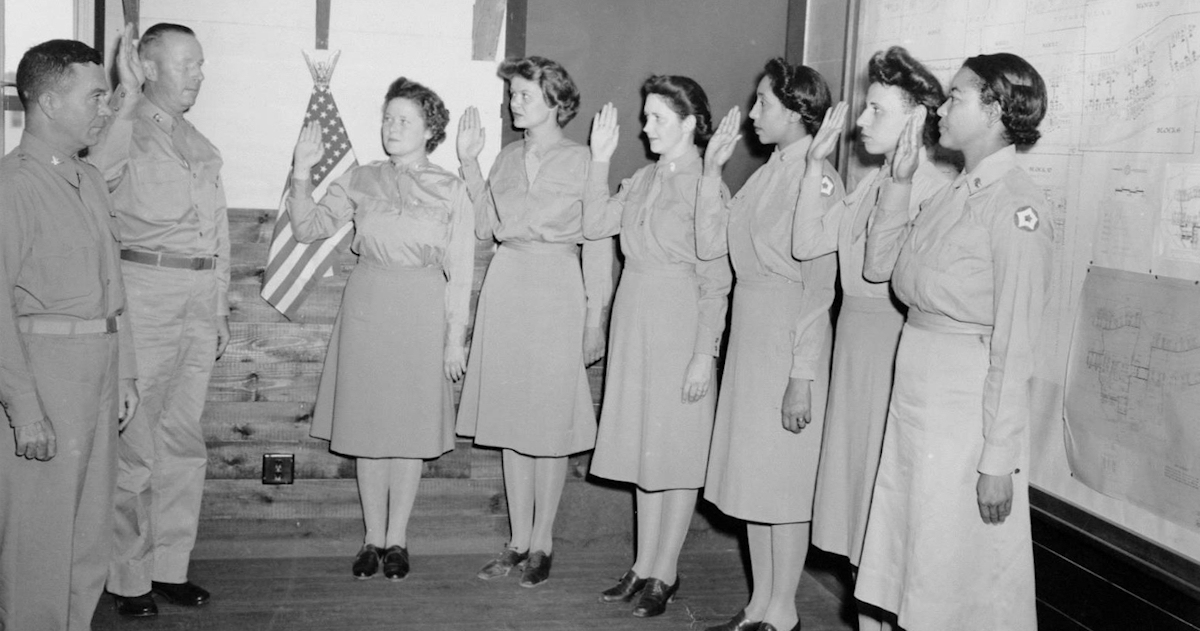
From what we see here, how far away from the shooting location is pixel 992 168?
2.70 meters

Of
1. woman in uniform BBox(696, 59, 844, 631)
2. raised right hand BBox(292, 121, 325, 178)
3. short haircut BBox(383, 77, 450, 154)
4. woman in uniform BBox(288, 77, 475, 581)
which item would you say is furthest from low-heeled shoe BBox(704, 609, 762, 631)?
raised right hand BBox(292, 121, 325, 178)

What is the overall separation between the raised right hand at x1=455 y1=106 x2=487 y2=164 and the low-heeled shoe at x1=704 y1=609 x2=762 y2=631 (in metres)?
2.07

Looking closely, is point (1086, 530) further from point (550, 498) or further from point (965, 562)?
point (550, 498)

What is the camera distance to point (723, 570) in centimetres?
464

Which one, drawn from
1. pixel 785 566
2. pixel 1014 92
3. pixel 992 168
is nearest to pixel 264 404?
pixel 785 566

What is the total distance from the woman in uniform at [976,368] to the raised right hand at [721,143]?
98 cm

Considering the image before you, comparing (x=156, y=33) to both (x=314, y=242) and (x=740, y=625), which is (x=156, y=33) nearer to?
(x=314, y=242)

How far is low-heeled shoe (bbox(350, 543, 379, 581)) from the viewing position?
4.29 m

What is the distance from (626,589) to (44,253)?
233cm

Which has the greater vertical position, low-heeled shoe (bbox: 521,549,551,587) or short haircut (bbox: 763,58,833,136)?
short haircut (bbox: 763,58,833,136)

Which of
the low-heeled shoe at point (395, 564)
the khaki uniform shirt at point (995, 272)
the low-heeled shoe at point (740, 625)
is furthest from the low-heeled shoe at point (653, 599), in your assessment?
the khaki uniform shirt at point (995, 272)

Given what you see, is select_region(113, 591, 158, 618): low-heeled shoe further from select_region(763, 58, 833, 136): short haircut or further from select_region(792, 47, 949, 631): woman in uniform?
select_region(763, 58, 833, 136): short haircut

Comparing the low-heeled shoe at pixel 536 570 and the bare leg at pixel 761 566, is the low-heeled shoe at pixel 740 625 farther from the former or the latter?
the low-heeled shoe at pixel 536 570

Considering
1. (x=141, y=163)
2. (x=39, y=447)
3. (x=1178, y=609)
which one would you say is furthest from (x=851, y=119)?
(x=39, y=447)
